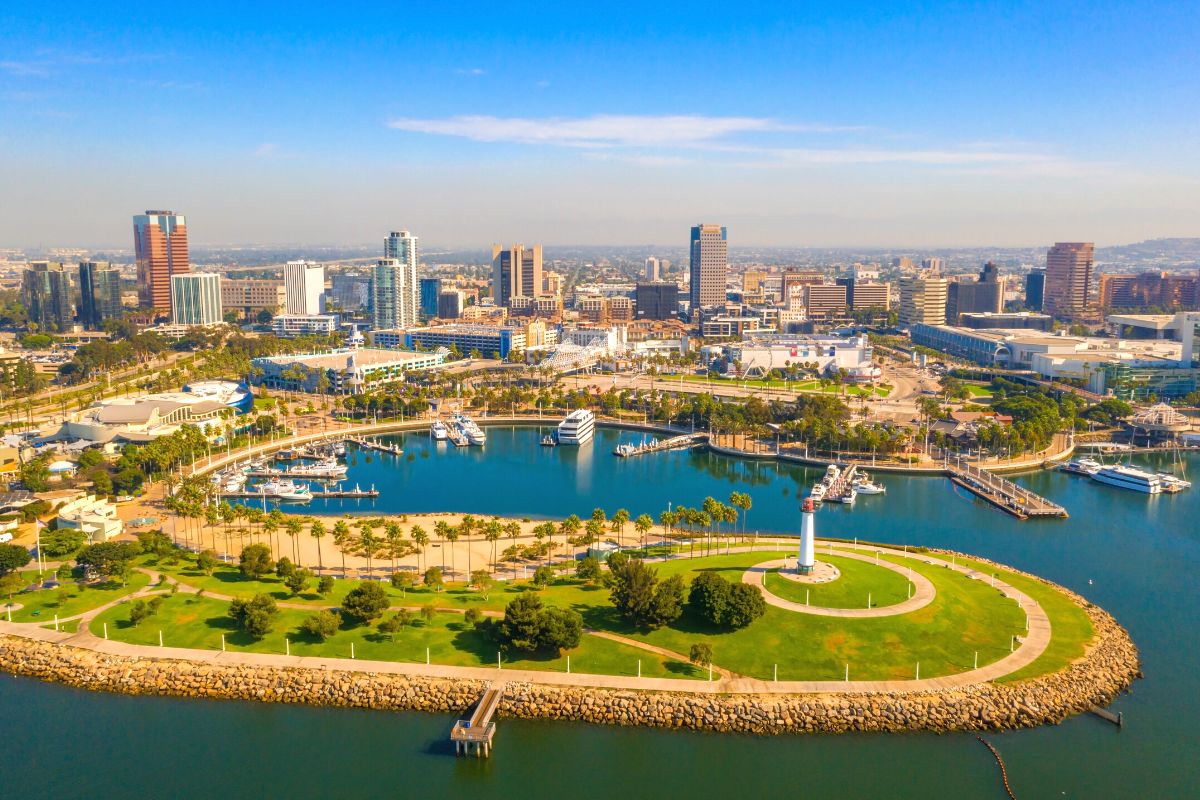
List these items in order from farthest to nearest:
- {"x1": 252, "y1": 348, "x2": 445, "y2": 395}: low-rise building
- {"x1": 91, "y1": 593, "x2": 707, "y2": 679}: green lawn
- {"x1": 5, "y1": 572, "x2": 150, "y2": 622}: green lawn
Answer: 1. {"x1": 252, "y1": 348, "x2": 445, "y2": 395}: low-rise building
2. {"x1": 5, "y1": 572, "x2": 150, "y2": 622}: green lawn
3. {"x1": 91, "y1": 593, "x2": 707, "y2": 679}: green lawn

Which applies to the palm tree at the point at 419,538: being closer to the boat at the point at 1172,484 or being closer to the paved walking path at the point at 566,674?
the paved walking path at the point at 566,674

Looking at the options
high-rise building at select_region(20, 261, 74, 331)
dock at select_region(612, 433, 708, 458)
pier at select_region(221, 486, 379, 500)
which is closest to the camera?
pier at select_region(221, 486, 379, 500)

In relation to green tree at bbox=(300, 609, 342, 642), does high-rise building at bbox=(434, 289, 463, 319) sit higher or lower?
higher

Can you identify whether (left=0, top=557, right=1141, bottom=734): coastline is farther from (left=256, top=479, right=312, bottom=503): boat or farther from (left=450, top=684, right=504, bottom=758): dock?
(left=256, top=479, right=312, bottom=503): boat

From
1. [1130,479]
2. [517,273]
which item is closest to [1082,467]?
[1130,479]

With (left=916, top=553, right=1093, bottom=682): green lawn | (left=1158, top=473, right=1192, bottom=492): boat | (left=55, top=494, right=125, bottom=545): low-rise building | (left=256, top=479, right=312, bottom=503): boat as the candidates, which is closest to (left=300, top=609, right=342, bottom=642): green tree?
(left=55, top=494, right=125, bottom=545): low-rise building

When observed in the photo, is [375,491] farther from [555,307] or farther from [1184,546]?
[555,307]

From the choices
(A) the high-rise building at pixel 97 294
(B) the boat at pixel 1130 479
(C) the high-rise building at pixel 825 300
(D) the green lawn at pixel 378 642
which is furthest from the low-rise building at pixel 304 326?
(B) the boat at pixel 1130 479

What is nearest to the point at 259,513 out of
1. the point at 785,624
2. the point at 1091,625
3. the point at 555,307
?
the point at 785,624
